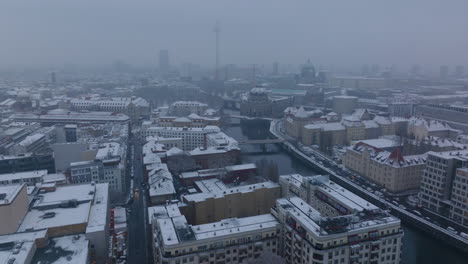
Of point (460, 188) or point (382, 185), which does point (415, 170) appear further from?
point (460, 188)

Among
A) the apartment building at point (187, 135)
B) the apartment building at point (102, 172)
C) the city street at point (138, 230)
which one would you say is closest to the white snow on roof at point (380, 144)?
the apartment building at point (187, 135)

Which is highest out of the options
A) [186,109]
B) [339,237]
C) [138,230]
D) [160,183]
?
[339,237]

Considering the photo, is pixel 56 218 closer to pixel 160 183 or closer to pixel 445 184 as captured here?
pixel 160 183

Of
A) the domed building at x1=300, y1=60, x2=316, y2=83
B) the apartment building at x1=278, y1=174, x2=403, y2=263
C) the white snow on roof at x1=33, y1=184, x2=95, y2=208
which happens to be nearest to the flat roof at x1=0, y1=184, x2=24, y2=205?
the white snow on roof at x1=33, y1=184, x2=95, y2=208

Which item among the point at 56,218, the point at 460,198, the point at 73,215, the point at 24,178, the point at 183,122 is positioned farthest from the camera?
the point at 183,122

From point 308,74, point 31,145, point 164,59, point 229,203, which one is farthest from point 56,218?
point 164,59

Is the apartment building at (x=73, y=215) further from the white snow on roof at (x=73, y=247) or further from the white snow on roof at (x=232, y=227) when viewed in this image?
the white snow on roof at (x=232, y=227)

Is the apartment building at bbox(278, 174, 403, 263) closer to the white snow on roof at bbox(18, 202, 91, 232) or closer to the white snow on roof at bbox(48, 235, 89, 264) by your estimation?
the white snow on roof at bbox(48, 235, 89, 264)
